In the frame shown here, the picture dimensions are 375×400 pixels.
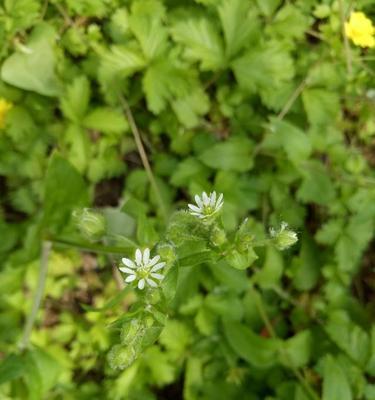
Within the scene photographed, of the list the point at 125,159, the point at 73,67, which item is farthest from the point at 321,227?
the point at 73,67

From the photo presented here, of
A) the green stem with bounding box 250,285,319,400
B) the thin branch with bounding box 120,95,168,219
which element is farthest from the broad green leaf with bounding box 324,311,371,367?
the thin branch with bounding box 120,95,168,219

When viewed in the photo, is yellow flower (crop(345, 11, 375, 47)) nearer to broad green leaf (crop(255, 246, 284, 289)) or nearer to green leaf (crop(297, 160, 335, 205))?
green leaf (crop(297, 160, 335, 205))

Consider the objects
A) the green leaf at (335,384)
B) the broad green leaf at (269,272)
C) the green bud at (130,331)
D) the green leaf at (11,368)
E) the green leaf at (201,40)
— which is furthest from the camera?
the broad green leaf at (269,272)

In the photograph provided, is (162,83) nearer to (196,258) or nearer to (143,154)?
(143,154)

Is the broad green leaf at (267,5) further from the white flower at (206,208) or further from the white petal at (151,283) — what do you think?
the white petal at (151,283)

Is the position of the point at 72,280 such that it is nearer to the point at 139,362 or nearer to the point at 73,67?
the point at 139,362

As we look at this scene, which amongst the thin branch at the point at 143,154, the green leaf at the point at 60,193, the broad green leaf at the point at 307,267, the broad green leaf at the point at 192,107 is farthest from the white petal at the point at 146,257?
the broad green leaf at the point at 307,267

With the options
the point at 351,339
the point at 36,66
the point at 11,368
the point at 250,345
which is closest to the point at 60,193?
the point at 36,66
